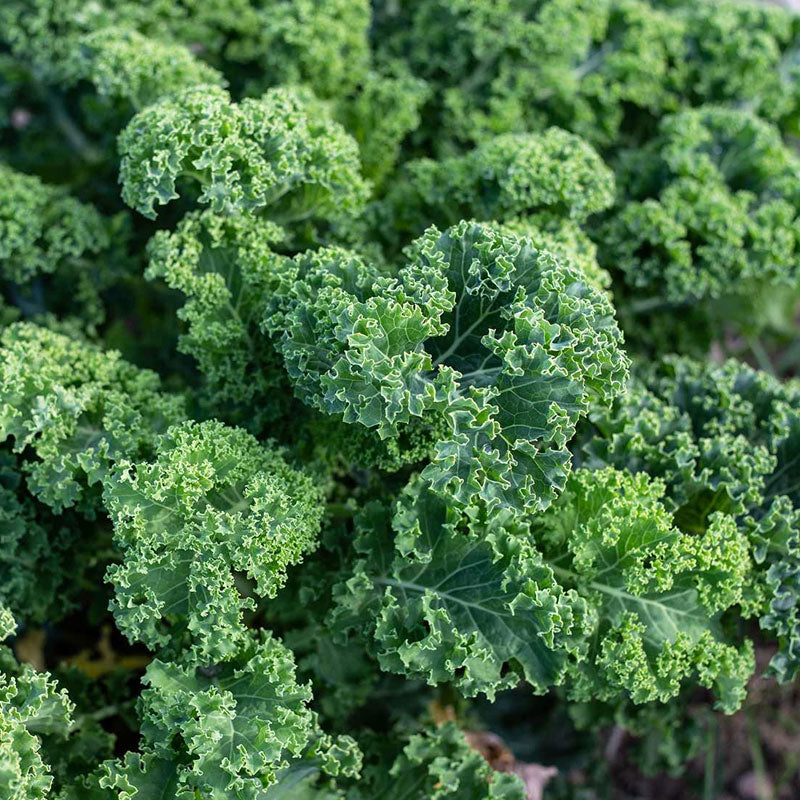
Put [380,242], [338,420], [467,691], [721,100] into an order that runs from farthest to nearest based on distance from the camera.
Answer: [721,100]
[380,242]
[338,420]
[467,691]

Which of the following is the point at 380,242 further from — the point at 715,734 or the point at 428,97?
the point at 715,734

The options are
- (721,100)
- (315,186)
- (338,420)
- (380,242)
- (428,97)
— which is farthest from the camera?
(721,100)

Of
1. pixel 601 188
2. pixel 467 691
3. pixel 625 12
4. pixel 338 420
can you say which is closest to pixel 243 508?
pixel 338 420

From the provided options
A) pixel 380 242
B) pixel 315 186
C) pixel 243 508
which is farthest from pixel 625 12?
pixel 243 508

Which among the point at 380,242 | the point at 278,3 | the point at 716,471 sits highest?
the point at 278,3

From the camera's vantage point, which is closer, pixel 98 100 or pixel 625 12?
pixel 98 100

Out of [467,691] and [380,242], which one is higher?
[380,242]
